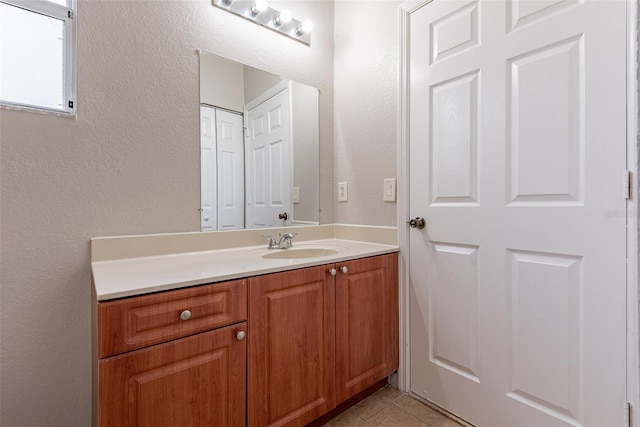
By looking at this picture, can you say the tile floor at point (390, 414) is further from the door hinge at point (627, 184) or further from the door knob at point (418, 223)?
the door hinge at point (627, 184)

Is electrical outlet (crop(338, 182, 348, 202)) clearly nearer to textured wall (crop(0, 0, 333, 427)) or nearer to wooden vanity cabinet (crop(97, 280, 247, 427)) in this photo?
textured wall (crop(0, 0, 333, 427))

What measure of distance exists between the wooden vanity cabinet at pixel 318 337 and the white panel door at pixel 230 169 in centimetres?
58

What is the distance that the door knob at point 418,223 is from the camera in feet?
5.10

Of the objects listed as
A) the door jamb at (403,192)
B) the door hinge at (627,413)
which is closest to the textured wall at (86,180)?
the door jamb at (403,192)

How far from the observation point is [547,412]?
118 centimetres

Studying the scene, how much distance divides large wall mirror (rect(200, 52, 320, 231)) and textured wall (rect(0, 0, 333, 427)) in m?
0.08

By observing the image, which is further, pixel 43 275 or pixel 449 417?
pixel 449 417

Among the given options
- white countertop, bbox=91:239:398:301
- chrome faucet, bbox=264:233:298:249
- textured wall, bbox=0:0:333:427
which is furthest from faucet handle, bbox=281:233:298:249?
textured wall, bbox=0:0:333:427

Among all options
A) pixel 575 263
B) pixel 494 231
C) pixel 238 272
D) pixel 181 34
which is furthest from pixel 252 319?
pixel 181 34

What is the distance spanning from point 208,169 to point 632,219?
165 cm

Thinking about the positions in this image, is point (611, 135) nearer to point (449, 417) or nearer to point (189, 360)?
point (449, 417)

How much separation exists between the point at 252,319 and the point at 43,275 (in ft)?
2.64

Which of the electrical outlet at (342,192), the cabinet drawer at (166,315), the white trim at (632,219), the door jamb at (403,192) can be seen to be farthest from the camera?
the electrical outlet at (342,192)

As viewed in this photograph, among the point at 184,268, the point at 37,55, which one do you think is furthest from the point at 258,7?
the point at 184,268
